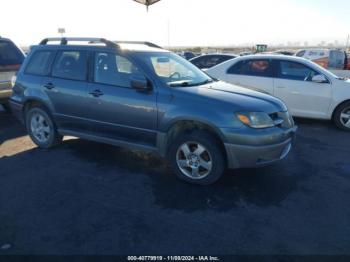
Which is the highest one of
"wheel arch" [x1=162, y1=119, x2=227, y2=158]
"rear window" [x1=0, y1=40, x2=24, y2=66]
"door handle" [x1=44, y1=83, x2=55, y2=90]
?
"rear window" [x1=0, y1=40, x2=24, y2=66]

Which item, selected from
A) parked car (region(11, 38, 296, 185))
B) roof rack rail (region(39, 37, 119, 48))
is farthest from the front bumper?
roof rack rail (region(39, 37, 119, 48))

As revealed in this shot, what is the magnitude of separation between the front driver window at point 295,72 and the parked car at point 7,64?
616 centimetres

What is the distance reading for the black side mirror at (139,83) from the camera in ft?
13.2

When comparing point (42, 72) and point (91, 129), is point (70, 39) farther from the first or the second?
point (91, 129)

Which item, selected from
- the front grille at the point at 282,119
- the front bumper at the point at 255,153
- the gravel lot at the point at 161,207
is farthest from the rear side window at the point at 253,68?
the front bumper at the point at 255,153

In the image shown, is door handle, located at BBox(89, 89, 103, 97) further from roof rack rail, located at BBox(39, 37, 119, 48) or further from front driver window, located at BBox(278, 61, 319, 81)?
front driver window, located at BBox(278, 61, 319, 81)

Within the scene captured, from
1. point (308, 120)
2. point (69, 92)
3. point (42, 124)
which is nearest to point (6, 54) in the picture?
point (42, 124)

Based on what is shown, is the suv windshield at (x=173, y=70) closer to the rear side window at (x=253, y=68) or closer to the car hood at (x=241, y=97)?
the car hood at (x=241, y=97)

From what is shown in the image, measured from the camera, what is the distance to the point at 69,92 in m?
4.78

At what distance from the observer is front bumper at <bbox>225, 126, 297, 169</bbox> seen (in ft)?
12.0

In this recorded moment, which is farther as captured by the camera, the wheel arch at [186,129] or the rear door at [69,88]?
the rear door at [69,88]

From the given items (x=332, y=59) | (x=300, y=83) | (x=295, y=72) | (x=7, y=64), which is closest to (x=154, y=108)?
(x=300, y=83)

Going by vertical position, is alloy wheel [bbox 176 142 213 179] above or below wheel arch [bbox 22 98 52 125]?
below

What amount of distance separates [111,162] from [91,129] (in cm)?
60
